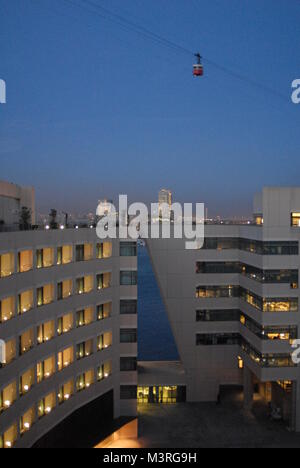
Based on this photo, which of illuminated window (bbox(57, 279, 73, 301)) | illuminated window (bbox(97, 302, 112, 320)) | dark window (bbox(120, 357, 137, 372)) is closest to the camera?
illuminated window (bbox(57, 279, 73, 301))

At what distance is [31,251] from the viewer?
18969 mm

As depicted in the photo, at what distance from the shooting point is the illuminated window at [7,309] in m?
16.6

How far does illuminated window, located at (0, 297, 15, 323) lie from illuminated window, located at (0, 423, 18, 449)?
464 centimetres

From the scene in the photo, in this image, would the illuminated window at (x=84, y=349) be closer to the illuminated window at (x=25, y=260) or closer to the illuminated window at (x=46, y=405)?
the illuminated window at (x=46, y=405)

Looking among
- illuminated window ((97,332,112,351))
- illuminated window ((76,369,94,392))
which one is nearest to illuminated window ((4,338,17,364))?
illuminated window ((76,369,94,392))

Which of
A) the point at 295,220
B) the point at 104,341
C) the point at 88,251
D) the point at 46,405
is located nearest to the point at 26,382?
the point at 46,405

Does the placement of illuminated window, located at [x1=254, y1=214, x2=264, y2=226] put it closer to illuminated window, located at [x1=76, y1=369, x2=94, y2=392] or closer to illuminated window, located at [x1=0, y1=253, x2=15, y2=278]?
illuminated window, located at [x1=76, y1=369, x2=94, y2=392]

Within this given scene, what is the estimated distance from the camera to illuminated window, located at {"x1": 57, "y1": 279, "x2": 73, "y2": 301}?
21352 mm

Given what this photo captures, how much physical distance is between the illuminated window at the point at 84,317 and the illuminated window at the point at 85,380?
2.91 meters

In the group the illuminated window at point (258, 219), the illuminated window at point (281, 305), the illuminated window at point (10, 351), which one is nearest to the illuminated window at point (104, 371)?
the illuminated window at point (10, 351)

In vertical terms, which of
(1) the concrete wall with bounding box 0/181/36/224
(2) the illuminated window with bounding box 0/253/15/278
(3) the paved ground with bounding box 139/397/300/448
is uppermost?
(1) the concrete wall with bounding box 0/181/36/224

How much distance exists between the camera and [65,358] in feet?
71.6

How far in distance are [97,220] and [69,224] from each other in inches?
128

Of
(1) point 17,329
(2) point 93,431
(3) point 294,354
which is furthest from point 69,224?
(3) point 294,354
